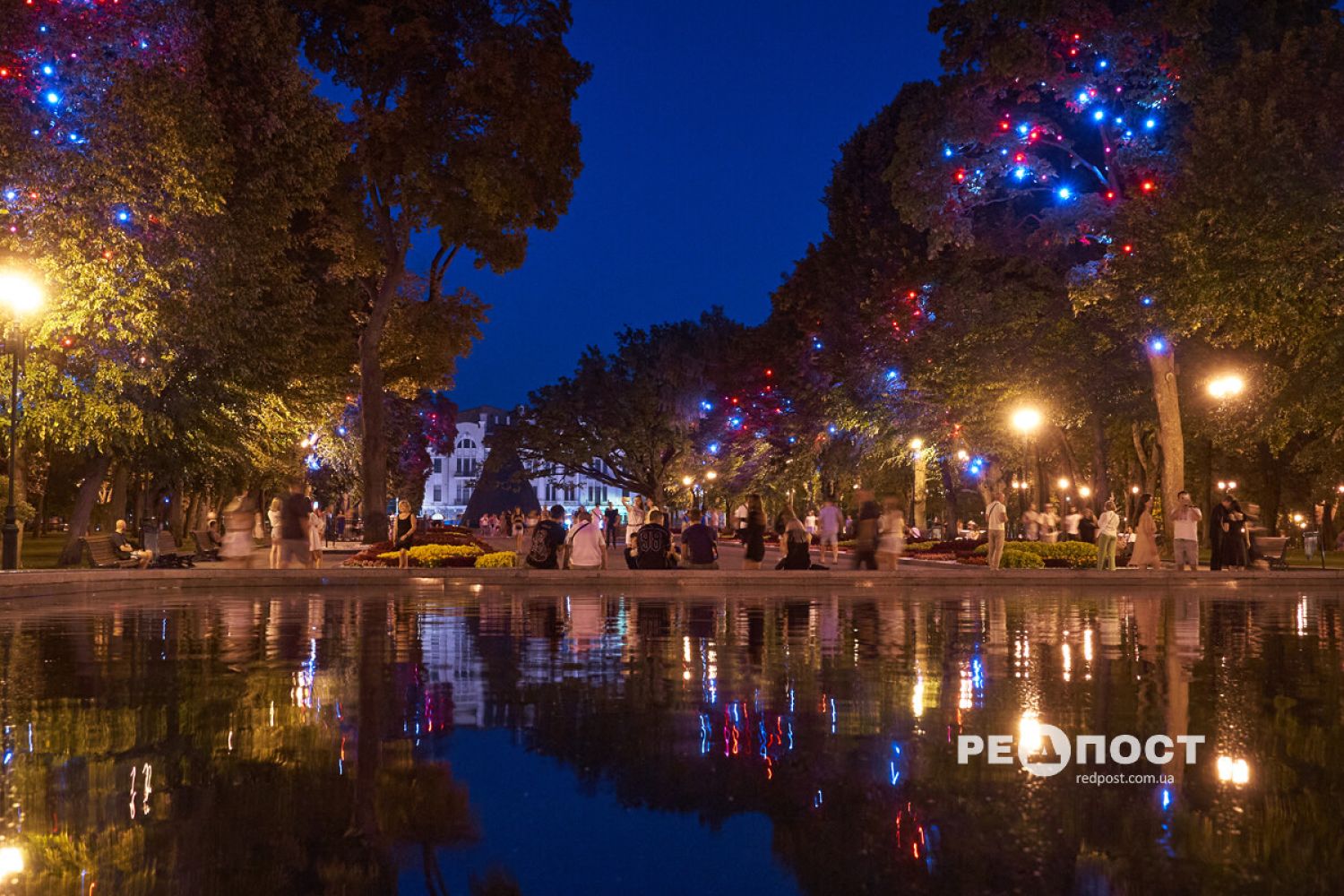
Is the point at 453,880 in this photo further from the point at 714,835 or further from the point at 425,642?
the point at 425,642

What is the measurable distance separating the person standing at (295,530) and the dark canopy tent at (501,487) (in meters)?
44.5

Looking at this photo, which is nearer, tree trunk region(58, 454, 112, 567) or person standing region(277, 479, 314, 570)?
person standing region(277, 479, 314, 570)

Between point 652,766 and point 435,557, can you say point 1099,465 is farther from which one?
point 652,766

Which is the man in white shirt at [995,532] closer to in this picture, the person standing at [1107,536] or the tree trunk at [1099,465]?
the person standing at [1107,536]

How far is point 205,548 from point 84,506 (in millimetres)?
5544

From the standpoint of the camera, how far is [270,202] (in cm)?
3206

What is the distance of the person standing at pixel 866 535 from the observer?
1043 inches

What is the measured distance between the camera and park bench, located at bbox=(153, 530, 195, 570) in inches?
1147

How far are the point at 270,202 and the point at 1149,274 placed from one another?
68.3 ft

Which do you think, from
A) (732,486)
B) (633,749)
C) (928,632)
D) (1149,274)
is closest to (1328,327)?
(1149,274)

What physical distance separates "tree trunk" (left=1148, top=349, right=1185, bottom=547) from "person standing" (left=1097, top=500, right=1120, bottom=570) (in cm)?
439

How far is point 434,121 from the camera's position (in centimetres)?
3762

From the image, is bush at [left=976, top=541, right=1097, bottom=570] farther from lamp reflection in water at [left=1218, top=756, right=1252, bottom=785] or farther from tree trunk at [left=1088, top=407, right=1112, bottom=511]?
lamp reflection in water at [left=1218, top=756, right=1252, bottom=785]

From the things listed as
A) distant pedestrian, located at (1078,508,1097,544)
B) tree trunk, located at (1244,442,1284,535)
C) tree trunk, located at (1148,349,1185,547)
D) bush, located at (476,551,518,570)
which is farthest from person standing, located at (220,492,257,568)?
tree trunk, located at (1244,442,1284,535)
